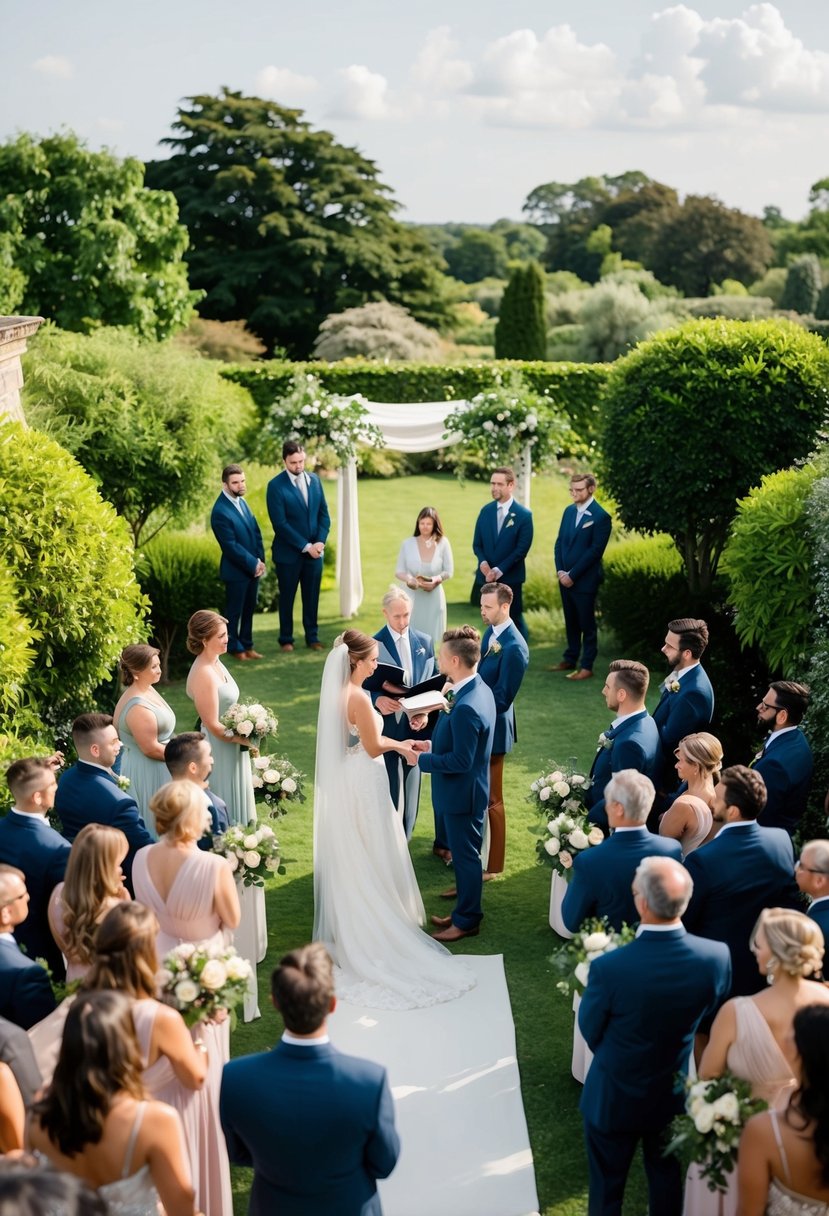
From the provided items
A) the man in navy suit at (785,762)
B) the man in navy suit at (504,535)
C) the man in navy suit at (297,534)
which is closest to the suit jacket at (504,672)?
the man in navy suit at (785,762)

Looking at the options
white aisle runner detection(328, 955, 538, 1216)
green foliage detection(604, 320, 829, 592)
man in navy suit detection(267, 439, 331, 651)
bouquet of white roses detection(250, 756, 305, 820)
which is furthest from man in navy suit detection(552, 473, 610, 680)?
white aisle runner detection(328, 955, 538, 1216)

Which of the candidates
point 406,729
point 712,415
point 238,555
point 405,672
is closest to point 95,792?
point 405,672

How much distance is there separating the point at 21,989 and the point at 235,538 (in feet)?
27.1

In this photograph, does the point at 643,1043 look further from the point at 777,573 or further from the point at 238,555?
the point at 238,555

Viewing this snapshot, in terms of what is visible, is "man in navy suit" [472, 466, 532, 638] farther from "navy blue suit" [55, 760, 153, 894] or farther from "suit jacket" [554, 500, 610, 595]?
"navy blue suit" [55, 760, 153, 894]

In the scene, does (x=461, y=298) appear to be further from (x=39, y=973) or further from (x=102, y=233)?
(x=39, y=973)

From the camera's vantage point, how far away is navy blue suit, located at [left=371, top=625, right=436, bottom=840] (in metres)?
8.11

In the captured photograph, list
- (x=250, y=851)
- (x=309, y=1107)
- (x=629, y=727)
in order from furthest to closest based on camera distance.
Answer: (x=629, y=727)
(x=250, y=851)
(x=309, y=1107)

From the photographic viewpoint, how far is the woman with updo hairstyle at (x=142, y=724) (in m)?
6.58

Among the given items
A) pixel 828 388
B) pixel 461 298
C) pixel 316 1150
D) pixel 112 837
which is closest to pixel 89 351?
pixel 828 388

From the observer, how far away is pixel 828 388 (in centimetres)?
1156

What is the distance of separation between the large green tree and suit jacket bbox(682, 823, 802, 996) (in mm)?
36712

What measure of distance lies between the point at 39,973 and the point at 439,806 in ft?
11.0

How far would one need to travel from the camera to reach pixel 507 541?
470 inches
